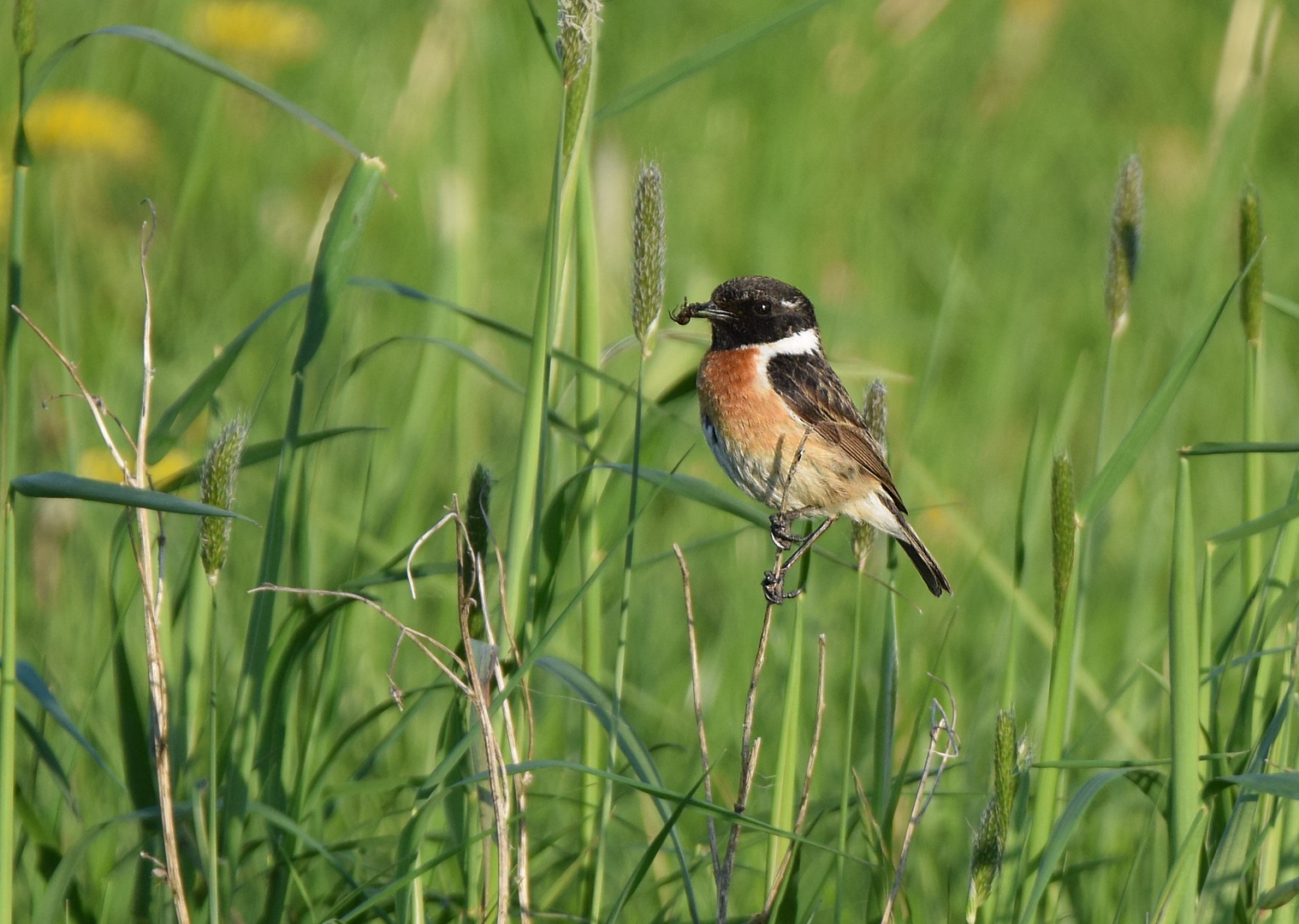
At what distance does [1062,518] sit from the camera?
2.22 m

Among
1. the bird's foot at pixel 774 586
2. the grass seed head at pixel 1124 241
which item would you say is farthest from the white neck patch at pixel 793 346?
the grass seed head at pixel 1124 241

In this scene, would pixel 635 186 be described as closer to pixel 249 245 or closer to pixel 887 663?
pixel 887 663

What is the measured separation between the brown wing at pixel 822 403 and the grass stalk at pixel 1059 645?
1.45 meters

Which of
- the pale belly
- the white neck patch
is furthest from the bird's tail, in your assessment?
the white neck patch

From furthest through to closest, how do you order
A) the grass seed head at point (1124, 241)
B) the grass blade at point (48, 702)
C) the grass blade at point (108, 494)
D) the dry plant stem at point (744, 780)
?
the grass seed head at point (1124, 241)
the grass blade at point (48, 702)
the dry plant stem at point (744, 780)
the grass blade at point (108, 494)

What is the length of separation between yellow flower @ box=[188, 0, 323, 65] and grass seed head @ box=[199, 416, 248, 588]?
521cm

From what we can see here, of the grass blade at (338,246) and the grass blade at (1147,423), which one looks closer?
the grass blade at (1147,423)

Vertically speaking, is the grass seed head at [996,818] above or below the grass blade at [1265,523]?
below

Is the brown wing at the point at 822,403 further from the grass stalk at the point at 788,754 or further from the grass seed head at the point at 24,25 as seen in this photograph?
the grass seed head at the point at 24,25

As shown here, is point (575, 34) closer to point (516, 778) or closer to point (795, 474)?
point (516, 778)

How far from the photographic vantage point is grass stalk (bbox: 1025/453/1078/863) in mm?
2217

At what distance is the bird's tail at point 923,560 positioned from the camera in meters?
4.02

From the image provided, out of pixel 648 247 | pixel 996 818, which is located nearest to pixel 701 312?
pixel 648 247

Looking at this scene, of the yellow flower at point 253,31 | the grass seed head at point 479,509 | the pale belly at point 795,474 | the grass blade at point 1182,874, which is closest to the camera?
the grass blade at point 1182,874
